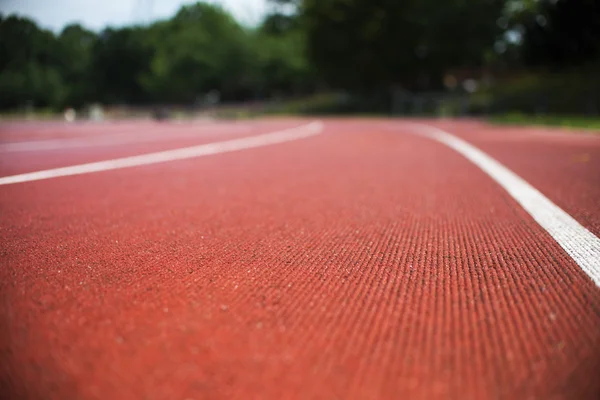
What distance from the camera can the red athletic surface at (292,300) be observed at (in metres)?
1.34

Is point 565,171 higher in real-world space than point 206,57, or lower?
lower

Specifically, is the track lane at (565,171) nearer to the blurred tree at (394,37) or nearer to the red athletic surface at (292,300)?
the red athletic surface at (292,300)

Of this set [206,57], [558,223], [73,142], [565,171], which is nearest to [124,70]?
[206,57]

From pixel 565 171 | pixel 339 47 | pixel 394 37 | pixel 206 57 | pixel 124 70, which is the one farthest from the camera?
pixel 124 70

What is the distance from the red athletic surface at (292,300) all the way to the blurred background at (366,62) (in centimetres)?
661

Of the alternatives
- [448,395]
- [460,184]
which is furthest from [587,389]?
[460,184]

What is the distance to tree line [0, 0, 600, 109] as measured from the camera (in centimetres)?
2877

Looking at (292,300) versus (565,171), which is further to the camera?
(565,171)

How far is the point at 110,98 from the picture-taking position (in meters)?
70.2

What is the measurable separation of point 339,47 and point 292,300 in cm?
4153

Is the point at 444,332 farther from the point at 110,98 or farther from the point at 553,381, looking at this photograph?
the point at 110,98

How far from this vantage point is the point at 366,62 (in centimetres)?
4019

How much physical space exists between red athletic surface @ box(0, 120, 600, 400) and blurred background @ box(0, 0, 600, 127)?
21.7ft

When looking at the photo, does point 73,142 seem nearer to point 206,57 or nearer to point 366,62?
point 366,62
